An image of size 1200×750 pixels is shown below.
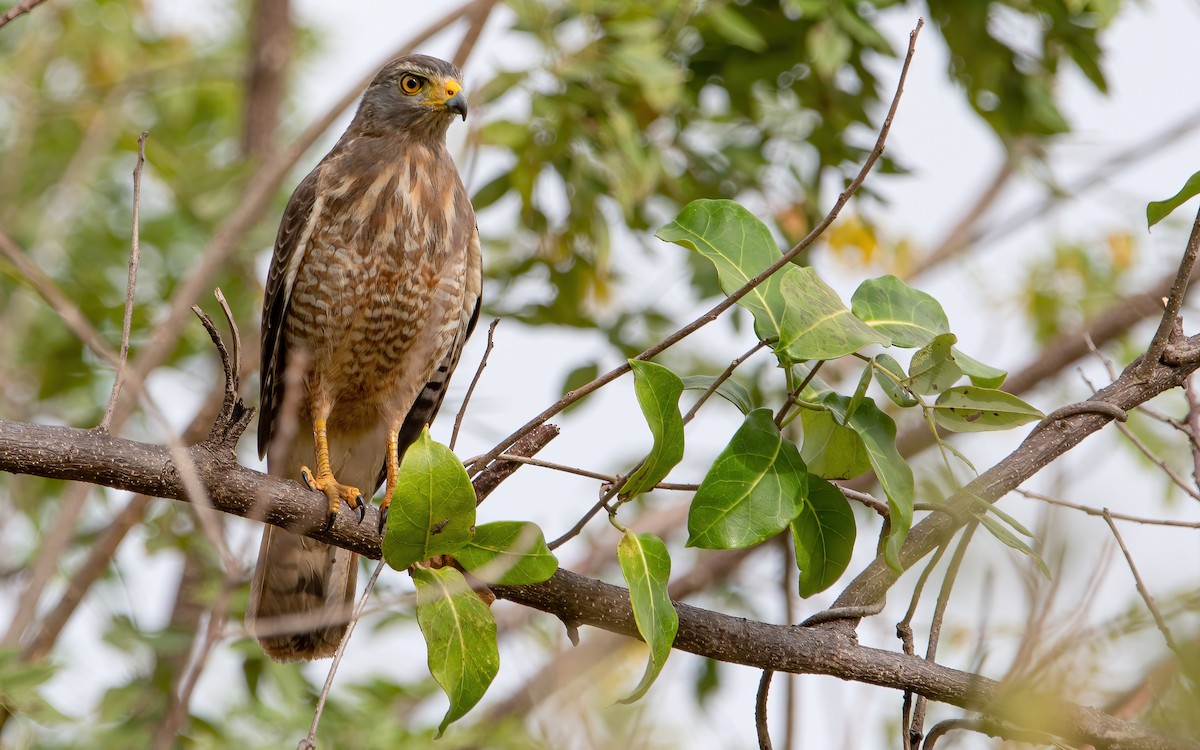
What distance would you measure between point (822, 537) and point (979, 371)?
0.44 metres

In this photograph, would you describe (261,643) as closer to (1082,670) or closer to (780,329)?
(780,329)

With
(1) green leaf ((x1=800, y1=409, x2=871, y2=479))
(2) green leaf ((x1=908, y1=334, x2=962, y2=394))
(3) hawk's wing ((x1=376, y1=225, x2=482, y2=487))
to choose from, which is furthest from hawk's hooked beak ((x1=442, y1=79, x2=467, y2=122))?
(2) green leaf ((x1=908, y1=334, x2=962, y2=394))

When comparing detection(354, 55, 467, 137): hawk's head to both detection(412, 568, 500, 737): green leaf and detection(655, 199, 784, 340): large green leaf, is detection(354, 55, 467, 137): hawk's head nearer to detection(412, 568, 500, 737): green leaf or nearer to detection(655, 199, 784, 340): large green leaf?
detection(655, 199, 784, 340): large green leaf

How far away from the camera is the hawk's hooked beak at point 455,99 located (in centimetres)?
422

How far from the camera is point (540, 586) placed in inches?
96.2

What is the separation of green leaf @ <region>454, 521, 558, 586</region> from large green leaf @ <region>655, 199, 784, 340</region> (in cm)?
57

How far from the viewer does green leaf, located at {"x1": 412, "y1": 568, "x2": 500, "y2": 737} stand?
225 centimetres

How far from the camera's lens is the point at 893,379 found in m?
2.25

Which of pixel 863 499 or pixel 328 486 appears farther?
pixel 328 486

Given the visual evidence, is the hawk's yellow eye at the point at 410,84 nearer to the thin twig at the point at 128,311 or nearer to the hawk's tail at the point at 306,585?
the hawk's tail at the point at 306,585

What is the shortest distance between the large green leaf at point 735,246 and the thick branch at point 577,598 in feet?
1.57

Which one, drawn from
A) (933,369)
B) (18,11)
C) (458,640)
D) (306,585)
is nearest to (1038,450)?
(933,369)

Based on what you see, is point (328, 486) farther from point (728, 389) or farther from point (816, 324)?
point (816, 324)

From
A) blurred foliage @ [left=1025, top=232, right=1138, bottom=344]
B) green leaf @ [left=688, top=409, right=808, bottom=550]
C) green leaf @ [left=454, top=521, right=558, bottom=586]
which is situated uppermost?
blurred foliage @ [left=1025, top=232, right=1138, bottom=344]
